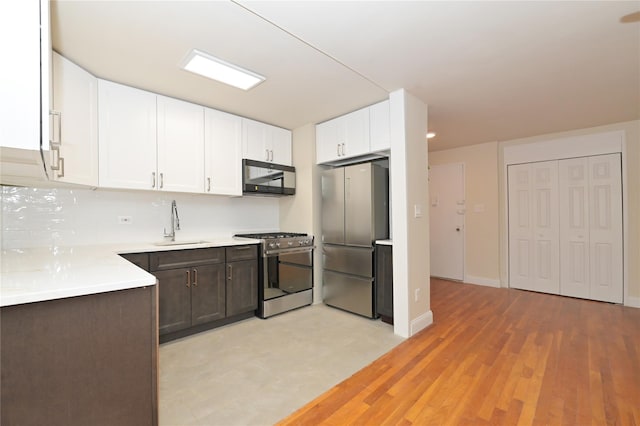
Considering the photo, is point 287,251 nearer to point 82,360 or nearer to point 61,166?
point 61,166

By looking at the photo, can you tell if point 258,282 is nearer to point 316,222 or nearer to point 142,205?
point 316,222

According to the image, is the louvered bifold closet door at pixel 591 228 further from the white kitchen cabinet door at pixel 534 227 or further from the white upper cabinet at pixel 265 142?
the white upper cabinet at pixel 265 142

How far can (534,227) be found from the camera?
4.29 m

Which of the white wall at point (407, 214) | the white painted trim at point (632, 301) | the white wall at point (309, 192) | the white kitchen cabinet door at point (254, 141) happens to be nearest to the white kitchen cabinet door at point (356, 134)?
the white wall at point (407, 214)

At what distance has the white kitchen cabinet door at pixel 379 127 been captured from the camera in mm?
2959

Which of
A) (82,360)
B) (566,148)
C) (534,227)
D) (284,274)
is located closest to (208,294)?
(284,274)

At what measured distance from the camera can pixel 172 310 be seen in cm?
254

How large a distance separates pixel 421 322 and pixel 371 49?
2.58m

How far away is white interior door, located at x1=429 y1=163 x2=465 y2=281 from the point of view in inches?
194

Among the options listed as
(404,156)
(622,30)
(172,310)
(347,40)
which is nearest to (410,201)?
(404,156)

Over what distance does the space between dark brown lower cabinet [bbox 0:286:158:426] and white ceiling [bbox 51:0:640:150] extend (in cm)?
169

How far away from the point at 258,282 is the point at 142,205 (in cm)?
150

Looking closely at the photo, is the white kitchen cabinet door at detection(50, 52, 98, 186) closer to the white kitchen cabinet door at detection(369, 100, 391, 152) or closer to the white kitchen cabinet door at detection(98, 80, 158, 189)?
the white kitchen cabinet door at detection(98, 80, 158, 189)

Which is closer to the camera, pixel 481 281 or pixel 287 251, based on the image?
pixel 287 251
